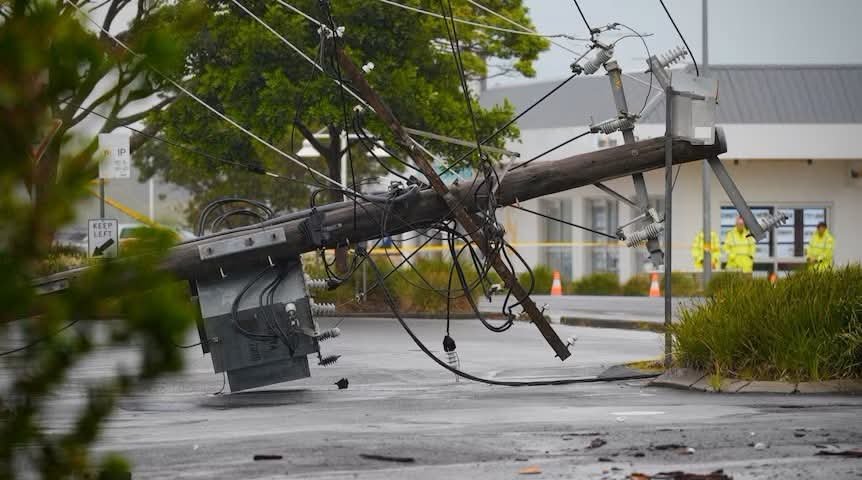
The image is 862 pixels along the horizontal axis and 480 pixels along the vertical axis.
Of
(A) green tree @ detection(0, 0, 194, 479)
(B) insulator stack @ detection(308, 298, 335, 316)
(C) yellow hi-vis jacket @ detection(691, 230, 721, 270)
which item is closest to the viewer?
(A) green tree @ detection(0, 0, 194, 479)

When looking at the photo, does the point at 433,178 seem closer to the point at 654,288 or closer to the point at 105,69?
the point at 105,69

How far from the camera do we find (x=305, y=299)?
13.9 m

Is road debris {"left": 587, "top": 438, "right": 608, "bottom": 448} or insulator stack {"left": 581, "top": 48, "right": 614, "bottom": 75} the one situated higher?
insulator stack {"left": 581, "top": 48, "right": 614, "bottom": 75}

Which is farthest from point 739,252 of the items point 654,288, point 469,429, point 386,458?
point 386,458

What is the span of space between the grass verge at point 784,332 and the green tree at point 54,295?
34.4 ft

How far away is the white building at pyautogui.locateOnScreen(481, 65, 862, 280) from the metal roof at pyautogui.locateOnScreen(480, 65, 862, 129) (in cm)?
3

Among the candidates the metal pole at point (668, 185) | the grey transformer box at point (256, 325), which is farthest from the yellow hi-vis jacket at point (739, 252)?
the grey transformer box at point (256, 325)

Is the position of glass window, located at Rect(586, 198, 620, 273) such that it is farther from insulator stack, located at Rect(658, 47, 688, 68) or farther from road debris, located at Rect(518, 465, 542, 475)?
road debris, located at Rect(518, 465, 542, 475)

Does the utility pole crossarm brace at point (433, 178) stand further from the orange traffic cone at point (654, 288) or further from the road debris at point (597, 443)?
the orange traffic cone at point (654, 288)

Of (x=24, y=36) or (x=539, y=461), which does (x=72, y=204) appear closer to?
(x=24, y=36)

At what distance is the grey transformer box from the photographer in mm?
13648

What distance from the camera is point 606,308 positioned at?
3025 cm

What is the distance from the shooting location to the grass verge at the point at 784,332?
13.2m

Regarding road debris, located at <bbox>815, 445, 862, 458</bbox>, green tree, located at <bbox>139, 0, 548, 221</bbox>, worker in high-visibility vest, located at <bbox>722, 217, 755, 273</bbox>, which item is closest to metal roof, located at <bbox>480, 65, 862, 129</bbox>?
worker in high-visibility vest, located at <bbox>722, 217, 755, 273</bbox>
